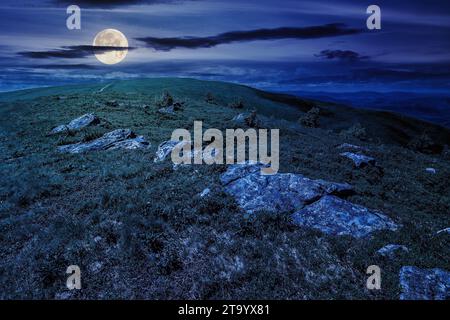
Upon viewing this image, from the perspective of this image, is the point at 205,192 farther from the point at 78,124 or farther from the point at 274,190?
the point at 78,124

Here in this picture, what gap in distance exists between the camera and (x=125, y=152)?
21.5 metres

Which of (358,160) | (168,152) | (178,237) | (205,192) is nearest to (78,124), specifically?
(168,152)

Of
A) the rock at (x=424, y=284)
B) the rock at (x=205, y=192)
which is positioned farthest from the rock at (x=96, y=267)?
the rock at (x=424, y=284)

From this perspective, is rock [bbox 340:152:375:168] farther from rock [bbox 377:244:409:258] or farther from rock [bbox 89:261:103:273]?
rock [bbox 89:261:103:273]

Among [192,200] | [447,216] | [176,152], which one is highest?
[176,152]

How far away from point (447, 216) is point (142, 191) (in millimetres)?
15074

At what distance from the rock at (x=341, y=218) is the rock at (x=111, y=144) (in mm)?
15287

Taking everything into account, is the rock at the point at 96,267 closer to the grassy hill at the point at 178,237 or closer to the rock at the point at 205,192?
the grassy hill at the point at 178,237

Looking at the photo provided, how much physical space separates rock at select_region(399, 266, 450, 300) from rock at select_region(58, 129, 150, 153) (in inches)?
753

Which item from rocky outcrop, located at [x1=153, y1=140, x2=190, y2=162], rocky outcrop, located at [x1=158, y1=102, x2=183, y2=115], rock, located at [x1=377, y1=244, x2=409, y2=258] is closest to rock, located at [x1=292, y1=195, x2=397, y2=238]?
rock, located at [x1=377, y1=244, x2=409, y2=258]

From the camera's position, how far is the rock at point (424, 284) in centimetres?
777

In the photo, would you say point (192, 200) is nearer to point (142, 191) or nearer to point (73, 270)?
point (142, 191)

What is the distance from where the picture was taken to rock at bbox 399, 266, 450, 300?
25.5 feet

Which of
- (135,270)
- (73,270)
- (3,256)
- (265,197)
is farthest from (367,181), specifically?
(3,256)
